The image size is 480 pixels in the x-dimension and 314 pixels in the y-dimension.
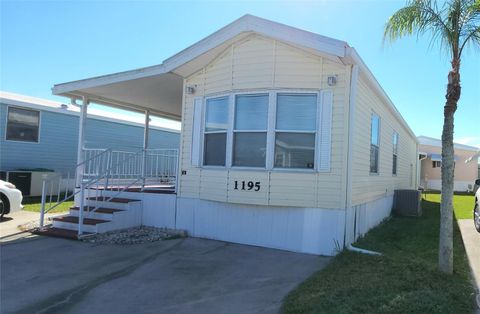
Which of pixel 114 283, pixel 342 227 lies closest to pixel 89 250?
pixel 114 283

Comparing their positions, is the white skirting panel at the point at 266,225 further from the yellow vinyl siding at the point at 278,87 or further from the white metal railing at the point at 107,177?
the white metal railing at the point at 107,177

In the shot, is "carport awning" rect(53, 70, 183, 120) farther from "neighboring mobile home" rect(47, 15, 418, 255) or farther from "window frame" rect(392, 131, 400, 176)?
"window frame" rect(392, 131, 400, 176)

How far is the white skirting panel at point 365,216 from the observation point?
6.78 metres

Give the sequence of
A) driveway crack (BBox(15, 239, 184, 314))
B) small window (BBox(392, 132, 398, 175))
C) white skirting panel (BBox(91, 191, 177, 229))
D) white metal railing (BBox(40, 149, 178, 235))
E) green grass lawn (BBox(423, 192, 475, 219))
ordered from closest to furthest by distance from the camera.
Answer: driveway crack (BBox(15, 239, 184, 314)), white metal railing (BBox(40, 149, 178, 235)), white skirting panel (BBox(91, 191, 177, 229)), green grass lawn (BBox(423, 192, 475, 219)), small window (BBox(392, 132, 398, 175))

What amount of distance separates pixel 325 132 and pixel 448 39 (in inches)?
87.7

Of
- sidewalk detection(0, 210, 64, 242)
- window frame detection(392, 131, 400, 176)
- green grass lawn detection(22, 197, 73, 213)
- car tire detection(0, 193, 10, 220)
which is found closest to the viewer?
sidewalk detection(0, 210, 64, 242)

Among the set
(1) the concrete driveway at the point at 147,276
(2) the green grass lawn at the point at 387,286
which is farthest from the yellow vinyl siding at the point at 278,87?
(2) the green grass lawn at the point at 387,286

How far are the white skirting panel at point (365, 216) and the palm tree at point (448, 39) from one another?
1.82 metres

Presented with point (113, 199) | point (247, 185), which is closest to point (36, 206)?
point (113, 199)

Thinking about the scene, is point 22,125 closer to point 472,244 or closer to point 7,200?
point 7,200

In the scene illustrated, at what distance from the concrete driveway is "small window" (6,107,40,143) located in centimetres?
767

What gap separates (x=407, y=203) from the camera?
38.9ft

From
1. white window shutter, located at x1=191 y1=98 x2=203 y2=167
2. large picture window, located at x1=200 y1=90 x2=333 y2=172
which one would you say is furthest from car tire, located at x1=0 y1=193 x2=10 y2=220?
large picture window, located at x1=200 y1=90 x2=333 y2=172

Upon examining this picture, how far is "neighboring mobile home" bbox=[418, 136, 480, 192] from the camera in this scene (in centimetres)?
2798
